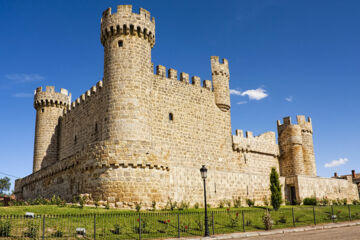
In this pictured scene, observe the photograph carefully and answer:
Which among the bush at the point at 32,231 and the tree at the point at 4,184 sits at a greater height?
the tree at the point at 4,184

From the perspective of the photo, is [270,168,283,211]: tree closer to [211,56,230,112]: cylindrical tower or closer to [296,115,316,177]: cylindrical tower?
[211,56,230,112]: cylindrical tower

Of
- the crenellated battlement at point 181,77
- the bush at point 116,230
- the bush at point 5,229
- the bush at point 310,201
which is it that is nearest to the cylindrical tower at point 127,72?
the crenellated battlement at point 181,77

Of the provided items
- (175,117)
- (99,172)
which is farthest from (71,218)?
(175,117)

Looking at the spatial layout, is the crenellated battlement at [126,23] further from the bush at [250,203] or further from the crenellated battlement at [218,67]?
the bush at [250,203]

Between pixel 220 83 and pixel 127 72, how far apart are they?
11473 mm

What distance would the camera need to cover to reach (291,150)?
38250 mm

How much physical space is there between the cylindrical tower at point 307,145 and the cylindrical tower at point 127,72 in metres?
22.9

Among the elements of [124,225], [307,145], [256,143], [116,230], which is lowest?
[116,230]

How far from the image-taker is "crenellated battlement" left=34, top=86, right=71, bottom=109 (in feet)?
125

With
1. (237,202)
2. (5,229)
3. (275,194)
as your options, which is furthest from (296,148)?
(5,229)

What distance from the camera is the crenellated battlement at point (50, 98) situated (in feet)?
125

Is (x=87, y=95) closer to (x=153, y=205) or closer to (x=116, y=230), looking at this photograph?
(x=153, y=205)

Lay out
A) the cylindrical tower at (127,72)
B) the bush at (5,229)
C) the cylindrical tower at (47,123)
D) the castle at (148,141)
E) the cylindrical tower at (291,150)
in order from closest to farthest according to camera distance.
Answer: the bush at (5,229)
the castle at (148,141)
the cylindrical tower at (127,72)
the cylindrical tower at (47,123)
the cylindrical tower at (291,150)

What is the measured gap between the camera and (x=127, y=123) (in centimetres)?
2338
